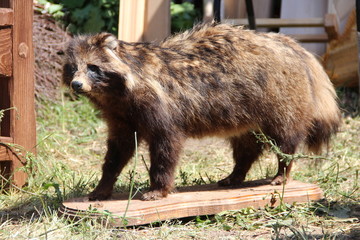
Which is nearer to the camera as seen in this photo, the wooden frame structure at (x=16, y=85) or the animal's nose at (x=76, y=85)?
the animal's nose at (x=76, y=85)

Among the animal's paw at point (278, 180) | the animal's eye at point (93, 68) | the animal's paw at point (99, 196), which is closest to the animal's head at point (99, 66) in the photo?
the animal's eye at point (93, 68)

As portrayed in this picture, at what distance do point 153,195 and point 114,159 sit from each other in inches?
15.9

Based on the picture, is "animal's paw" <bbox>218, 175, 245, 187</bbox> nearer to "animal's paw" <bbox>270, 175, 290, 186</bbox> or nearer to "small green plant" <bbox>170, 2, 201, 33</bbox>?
"animal's paw" <bbox>270, 175, 290, 186</bbox>

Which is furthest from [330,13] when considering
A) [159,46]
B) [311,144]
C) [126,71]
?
[126,71]

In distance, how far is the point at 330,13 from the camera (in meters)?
6.71

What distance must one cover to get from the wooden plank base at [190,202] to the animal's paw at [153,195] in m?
0.05

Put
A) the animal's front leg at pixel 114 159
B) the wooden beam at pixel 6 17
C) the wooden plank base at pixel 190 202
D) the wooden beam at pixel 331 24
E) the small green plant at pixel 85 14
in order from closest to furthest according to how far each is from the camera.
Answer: the wooden plank base at pixel 190 202, the animal's front leg at pixel 114 159, the wooden beam at pixel 6 17, the wooden beam at pixel 331 24, the small green plant at pixel 85 14

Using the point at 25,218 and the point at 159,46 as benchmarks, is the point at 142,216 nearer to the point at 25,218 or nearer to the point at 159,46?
the point at 25,218

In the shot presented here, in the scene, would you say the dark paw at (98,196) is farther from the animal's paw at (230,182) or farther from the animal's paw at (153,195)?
the animal's paw at (230,182)

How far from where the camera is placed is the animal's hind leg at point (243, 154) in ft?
15.4

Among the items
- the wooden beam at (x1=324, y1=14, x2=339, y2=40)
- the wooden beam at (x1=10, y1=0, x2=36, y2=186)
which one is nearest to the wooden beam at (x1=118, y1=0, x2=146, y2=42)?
the wooden beam at (x1=10, y1=0, x2=36, y2=186)

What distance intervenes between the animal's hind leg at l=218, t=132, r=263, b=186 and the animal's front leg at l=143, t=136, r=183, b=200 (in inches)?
26.5

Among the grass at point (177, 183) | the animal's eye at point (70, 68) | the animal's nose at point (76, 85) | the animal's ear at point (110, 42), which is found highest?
the animal's ear at point (110, 42)

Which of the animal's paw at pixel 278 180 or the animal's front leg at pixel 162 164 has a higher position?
the animal's front leg at pixel 162 164
